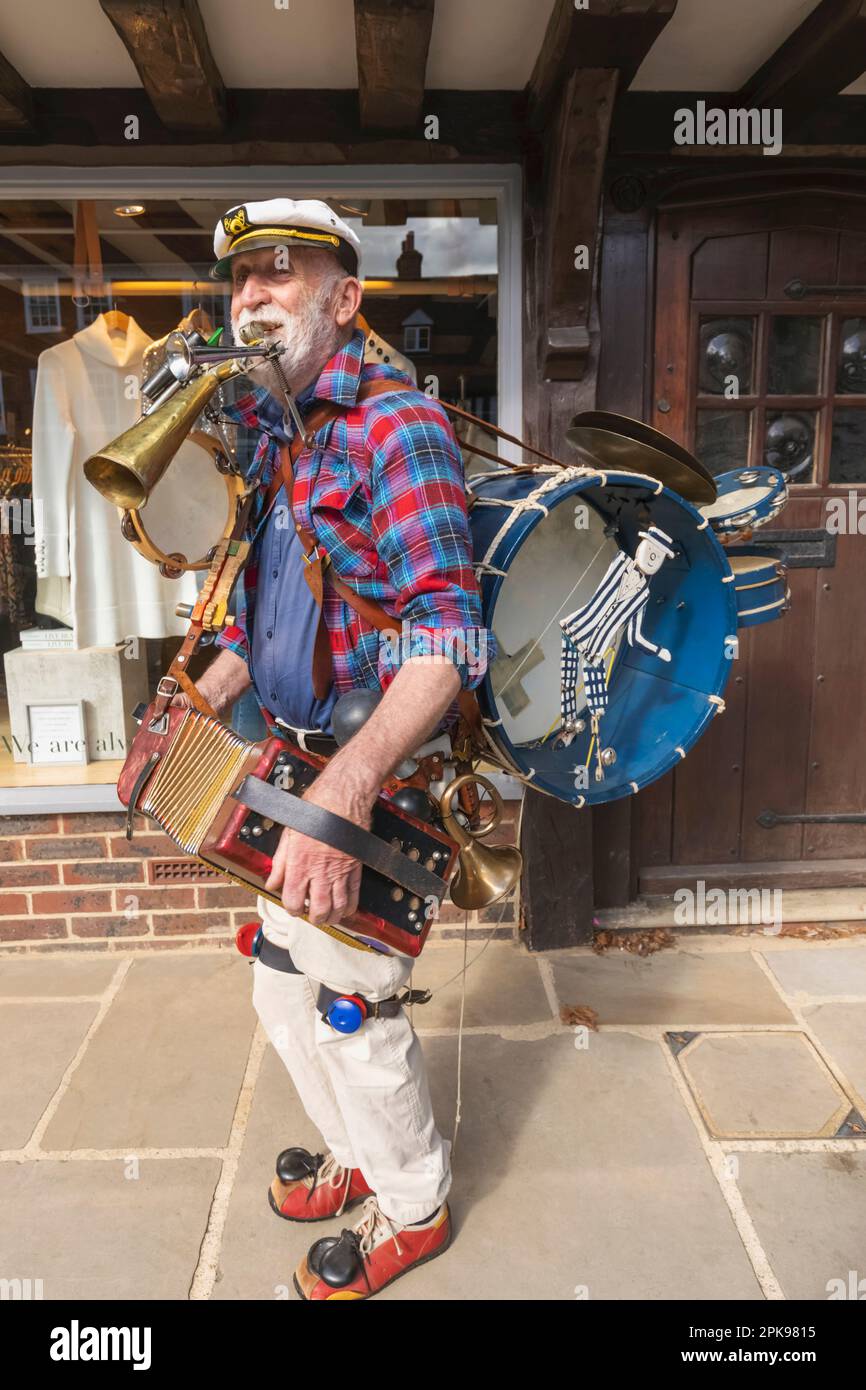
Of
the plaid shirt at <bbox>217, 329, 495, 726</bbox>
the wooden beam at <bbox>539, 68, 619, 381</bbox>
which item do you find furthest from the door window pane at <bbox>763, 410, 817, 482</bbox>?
the plaid shirt at <bbox>217, 329, 495, 726</bbox>

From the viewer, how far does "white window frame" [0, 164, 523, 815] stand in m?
2.99

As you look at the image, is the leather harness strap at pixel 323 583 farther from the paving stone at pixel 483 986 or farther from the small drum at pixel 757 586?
the paving stone at pixel 483 986

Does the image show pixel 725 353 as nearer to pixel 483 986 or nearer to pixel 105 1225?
pixel 483 986

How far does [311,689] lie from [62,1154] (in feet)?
4.79

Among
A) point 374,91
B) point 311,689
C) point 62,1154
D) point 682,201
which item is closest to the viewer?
point 311,689

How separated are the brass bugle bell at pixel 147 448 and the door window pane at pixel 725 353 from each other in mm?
2133

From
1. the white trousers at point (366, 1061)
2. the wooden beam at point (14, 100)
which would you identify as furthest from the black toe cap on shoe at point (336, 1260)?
the wooden beam at point (14, 100)

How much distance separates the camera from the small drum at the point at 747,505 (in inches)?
79.4

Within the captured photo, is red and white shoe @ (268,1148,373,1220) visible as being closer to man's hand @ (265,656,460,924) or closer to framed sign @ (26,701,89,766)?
man's hand @ (265,656,460,924)

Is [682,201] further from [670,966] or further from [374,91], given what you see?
[670,966]

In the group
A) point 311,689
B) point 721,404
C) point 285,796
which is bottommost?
point 285,796

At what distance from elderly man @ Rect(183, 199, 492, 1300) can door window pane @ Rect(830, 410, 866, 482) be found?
82.7 inches

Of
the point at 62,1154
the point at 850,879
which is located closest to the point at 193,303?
the point at 62,1154

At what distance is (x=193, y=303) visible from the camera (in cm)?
332
